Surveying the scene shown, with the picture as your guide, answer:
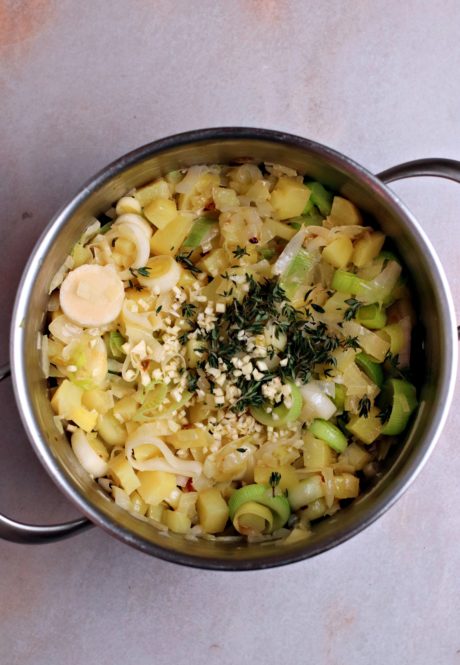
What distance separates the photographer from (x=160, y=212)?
151cm

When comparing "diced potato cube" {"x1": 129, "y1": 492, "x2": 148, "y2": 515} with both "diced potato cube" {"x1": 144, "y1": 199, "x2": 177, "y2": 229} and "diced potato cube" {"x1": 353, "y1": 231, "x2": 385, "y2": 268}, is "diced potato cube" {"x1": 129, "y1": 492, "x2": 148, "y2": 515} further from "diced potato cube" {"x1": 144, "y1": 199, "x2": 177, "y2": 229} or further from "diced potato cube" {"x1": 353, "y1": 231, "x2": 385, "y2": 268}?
"diced potato cube" {"x1": 353, "y1": 231, "x2": 385, "y2": 268}

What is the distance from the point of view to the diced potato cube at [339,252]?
1.50 metres

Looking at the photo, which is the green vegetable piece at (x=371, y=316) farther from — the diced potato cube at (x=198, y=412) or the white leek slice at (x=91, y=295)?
the white leek slice at (x=91, y=295)

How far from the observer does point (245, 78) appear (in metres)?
1.69

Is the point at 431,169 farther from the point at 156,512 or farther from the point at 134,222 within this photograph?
the point at 156,512

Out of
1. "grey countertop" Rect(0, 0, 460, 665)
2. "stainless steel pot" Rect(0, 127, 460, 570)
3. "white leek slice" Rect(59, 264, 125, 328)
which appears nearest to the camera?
"stainless steel pot" Rect(0, 127, 460, 570)

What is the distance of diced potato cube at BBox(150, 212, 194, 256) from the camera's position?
60.0 inches

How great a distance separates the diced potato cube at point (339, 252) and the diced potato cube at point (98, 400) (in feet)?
1.81

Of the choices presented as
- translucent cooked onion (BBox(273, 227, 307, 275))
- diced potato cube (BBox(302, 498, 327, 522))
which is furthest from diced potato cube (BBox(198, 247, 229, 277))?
diced potato cube (BBox(302, 498, 327, 522))

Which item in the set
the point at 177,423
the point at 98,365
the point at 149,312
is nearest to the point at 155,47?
the point at 149,312

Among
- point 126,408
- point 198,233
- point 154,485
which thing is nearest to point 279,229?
point 198,233

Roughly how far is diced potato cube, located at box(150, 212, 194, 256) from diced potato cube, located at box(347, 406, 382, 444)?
0.54 meters

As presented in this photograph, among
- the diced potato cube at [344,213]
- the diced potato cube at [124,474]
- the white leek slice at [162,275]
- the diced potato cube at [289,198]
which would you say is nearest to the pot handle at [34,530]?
the diced potato cube at [124,474]

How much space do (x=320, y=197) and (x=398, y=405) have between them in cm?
47
